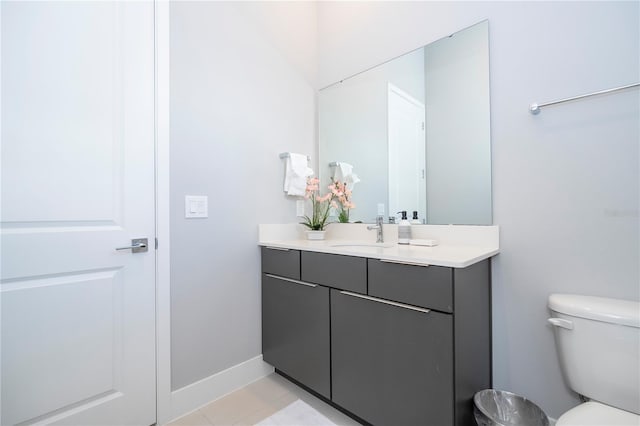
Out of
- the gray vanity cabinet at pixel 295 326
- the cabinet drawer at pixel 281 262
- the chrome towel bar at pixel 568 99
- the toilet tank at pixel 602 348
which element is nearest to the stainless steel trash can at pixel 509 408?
the toilet tank at pixel 602 348

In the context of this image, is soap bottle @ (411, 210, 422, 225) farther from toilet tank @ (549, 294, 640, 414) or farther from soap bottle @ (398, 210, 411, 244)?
toilet tank @ (549, 294, 640, 414)

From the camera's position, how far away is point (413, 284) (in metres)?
1.14

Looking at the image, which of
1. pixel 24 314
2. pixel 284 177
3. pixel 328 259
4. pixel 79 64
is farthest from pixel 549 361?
pixel 79 64

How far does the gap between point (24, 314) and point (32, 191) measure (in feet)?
1.62

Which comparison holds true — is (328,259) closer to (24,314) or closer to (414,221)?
(414,221)

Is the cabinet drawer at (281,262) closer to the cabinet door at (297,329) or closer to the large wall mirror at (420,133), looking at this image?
the cabinet door at (297,329)

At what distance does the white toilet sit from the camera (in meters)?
0.94

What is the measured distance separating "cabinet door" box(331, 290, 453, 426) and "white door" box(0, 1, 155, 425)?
97 cm

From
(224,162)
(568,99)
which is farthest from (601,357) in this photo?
(224,162)

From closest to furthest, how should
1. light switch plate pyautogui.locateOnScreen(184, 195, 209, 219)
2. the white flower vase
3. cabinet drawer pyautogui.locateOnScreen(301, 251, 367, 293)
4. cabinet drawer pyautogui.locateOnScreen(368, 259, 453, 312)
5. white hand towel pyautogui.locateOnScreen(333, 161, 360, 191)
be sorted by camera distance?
1. cabinet drawer pyautogui.locateOnScreen(368, 259, 453, 312)
2. cabinet drawer pyautogui.locateOnScreen(301, 251, 367, 293)
3. light switch plate pyautogui.locateOnScreen(184, 195, 209, 219)
4. the white flower vase
5. white hand towel pyautogui.locateOnScreen(333, 161, 360, 191)

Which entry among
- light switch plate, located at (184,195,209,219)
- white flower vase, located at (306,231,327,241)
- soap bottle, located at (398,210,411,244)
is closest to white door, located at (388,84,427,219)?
soap bottle, located at (398,210,411,244)

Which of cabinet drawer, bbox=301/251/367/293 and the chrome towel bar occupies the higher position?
the chrome towel bar

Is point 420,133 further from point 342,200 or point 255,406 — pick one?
point 255,406

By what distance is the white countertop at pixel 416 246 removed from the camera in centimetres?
115
